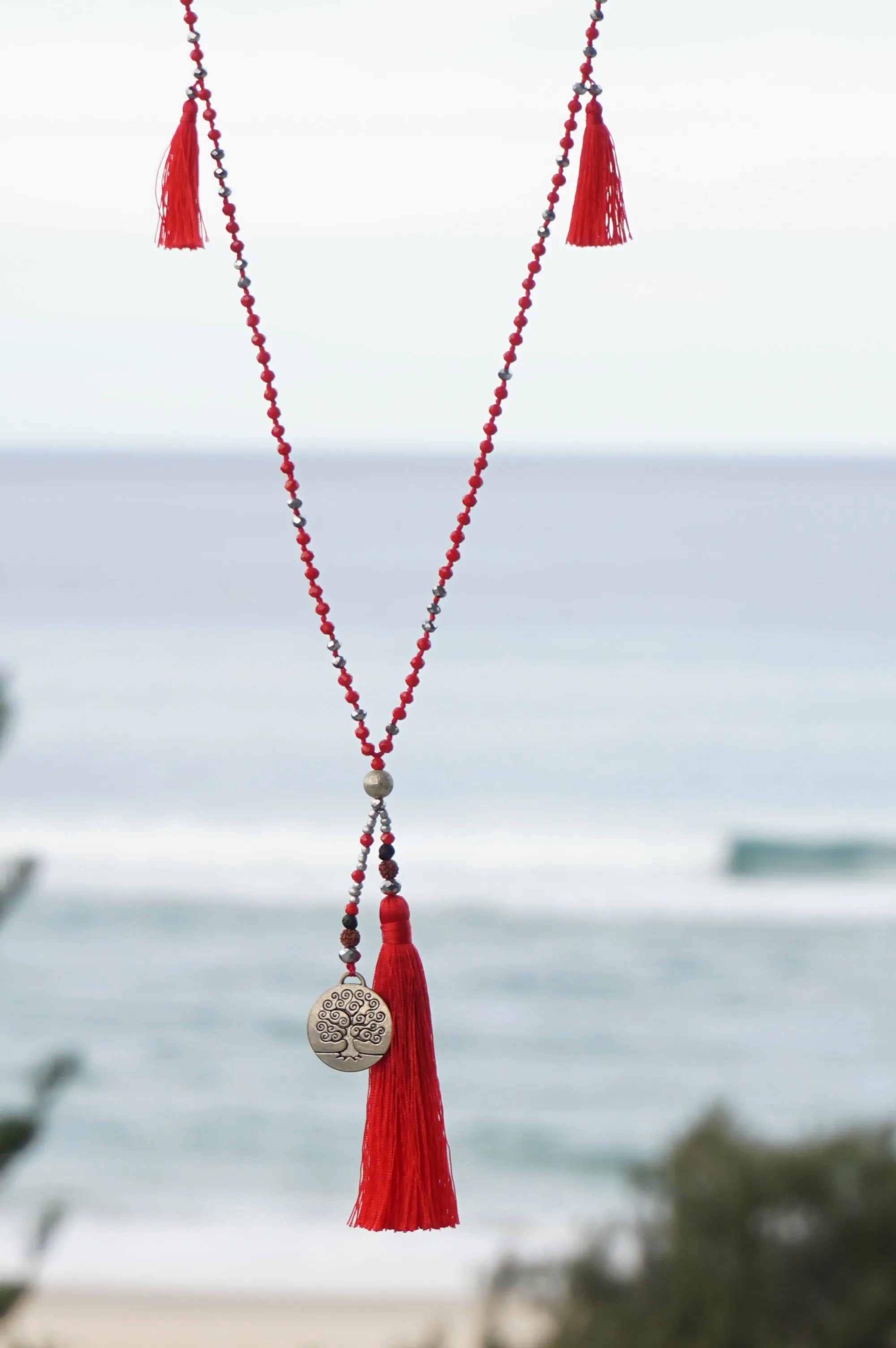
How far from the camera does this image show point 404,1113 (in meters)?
1.38

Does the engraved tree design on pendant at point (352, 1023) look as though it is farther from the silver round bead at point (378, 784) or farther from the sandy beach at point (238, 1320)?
the sandy beach at point (238, 1320)

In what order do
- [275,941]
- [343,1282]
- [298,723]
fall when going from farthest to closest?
1. [298,723]
2. [275,941]
3. [343,1282]

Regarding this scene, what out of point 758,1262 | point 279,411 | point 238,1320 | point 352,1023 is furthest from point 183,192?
point 238,1320

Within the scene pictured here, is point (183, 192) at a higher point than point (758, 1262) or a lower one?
higher

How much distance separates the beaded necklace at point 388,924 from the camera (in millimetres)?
1296

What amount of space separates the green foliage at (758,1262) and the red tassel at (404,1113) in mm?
2449

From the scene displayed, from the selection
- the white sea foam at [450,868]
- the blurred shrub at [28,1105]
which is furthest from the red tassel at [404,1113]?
the white sea foam at [450,868]

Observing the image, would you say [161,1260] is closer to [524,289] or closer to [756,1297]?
[756,1297]

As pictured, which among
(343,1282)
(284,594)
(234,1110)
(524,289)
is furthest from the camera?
(284,594)

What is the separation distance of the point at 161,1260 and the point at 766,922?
415cm

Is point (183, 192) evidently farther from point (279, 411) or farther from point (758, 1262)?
point (758, 1262)

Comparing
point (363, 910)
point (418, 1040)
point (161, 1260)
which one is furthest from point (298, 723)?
point (418, 1040)

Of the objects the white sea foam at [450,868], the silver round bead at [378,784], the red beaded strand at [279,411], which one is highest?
the red beaded strand at [279,411]

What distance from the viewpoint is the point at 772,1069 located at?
7.37 metres
